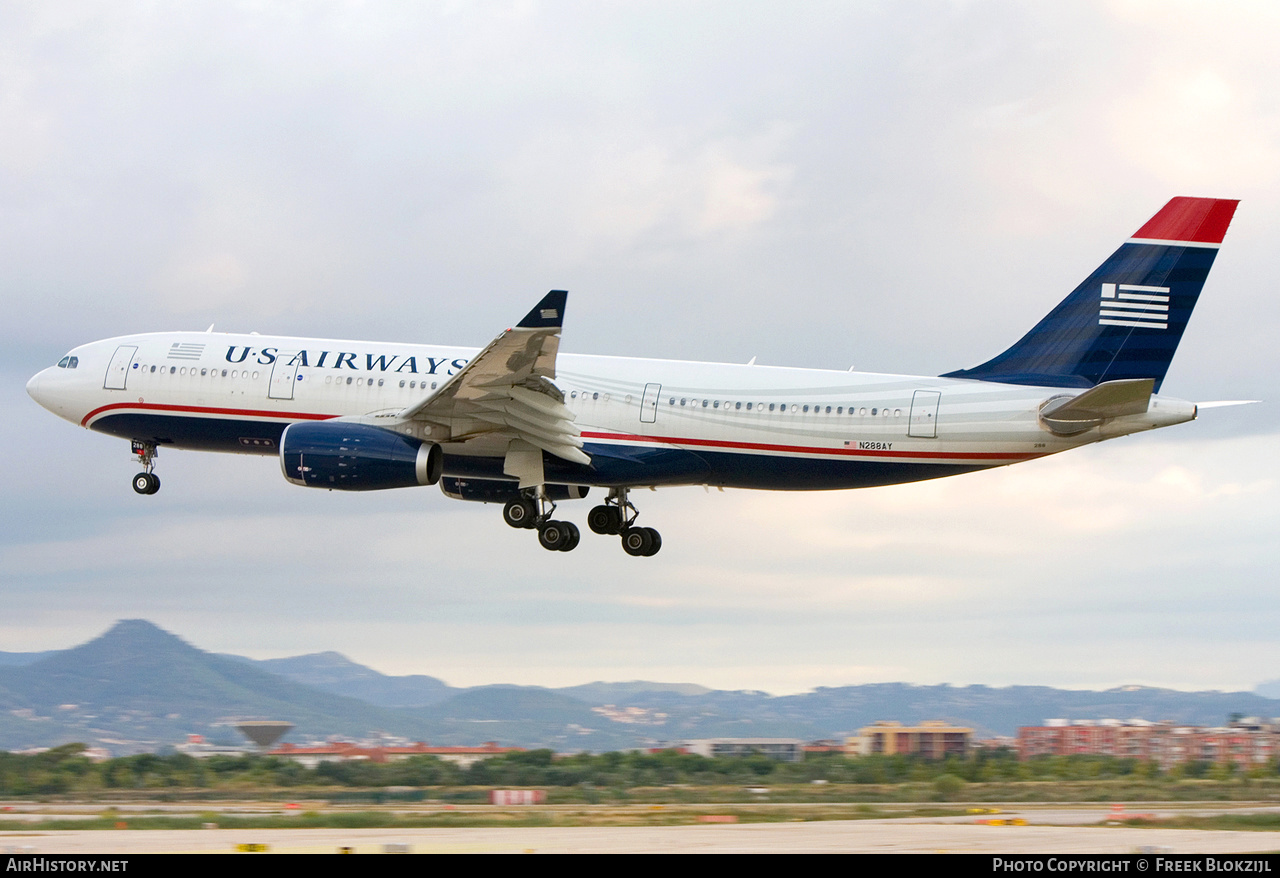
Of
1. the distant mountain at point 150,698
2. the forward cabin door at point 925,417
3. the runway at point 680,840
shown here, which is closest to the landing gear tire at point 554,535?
the forward cabin door at point 925,417

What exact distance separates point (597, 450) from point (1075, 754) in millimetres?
17422

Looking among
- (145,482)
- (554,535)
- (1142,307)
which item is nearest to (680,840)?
(554,535)

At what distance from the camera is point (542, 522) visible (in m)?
41.0

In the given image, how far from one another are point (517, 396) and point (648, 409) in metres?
3.75

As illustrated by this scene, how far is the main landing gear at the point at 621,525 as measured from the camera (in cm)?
4312

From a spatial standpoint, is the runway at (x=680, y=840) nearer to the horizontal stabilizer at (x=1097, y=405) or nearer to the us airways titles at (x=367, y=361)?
the horizontal stabilizer at (x=1097, y=405)

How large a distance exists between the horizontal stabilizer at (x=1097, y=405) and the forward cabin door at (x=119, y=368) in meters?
26.3

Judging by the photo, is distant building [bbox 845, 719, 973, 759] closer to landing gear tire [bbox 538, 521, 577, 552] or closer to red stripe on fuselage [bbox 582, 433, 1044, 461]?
red stripe on fuselage [bbox 582, 433, 1044, 461]

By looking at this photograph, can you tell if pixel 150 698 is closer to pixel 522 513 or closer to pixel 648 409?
pixel 522 513

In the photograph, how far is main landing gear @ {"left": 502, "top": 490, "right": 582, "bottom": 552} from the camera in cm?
4084

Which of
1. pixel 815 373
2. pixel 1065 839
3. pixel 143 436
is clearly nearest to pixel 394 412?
pixel 143 436

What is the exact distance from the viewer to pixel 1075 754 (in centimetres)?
4303

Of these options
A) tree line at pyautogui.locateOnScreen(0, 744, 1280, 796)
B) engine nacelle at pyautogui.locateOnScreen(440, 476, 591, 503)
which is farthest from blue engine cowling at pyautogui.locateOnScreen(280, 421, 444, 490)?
tree line at pyautogui.locateOnScreen(0, 744, 1280, 796)

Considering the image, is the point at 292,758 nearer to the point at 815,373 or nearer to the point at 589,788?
the point at 589,788
